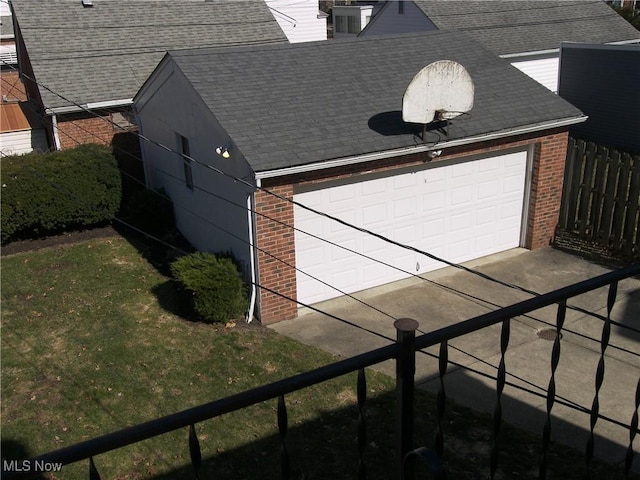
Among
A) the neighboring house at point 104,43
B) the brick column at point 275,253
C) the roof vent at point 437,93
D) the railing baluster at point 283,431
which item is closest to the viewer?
the railing baluster at point 283,431

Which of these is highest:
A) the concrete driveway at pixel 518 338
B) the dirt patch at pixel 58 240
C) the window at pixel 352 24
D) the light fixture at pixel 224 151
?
the light fixture at pixel 224 151

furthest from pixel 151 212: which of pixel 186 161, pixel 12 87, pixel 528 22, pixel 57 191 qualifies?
pixel 528 22

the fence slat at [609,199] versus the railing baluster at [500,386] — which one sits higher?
the railing baluster at [500,386]

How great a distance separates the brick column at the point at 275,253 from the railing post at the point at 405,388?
7986 mm

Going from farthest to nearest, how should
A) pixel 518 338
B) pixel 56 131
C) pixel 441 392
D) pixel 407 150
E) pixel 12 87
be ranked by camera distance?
pixel 12 87 → pixel 56 131 → pixel 407 150 → pixel 518 338 → pixel 441 392

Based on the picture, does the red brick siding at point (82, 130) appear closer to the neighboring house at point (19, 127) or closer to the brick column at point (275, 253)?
the neighboring house at point (19, 127)

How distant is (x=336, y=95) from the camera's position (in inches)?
485

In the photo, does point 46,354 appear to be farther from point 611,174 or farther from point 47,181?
point 611,174

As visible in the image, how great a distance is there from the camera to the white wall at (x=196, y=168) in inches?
438

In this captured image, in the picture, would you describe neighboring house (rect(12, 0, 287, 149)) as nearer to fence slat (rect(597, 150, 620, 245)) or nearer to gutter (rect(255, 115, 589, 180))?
gutter (rect(255, 115, 589, 180))

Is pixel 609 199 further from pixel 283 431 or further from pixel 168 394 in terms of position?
pixel 283 431

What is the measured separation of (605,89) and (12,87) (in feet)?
59.6

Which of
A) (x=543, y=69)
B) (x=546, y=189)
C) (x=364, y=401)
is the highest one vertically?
(x=364, y=401)

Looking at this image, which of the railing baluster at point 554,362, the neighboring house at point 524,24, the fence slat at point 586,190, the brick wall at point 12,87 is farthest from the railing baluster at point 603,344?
the brick wall at point 12,87
